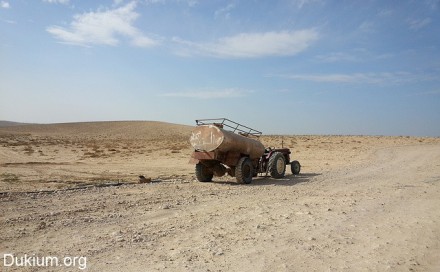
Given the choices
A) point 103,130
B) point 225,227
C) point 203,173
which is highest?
A: point 103,130

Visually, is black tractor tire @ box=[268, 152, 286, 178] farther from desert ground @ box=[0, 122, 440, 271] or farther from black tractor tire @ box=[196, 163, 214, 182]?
desert ground @ box=[0, 122, 440, 271]

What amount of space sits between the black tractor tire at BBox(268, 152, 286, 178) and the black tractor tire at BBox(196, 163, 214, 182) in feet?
8.90

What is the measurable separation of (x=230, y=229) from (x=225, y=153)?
7.65m

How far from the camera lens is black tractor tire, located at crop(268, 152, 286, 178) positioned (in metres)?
16.9

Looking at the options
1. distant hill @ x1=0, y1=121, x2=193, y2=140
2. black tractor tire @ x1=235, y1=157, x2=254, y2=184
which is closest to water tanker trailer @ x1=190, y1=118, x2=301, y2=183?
black tractor tire @ x1=235, y1=157, x2=254, y2=184

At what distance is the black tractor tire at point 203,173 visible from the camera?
15984 mm

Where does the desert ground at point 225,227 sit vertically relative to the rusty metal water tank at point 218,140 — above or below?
below

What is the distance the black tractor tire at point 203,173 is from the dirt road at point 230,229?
132 inches

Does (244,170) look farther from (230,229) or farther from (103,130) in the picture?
(103,130)

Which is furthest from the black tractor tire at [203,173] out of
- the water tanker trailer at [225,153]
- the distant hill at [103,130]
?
the distant hill at [103,130]

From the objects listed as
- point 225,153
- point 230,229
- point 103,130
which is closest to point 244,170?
point 225,153

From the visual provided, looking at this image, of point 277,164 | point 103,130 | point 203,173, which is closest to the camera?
point 203,173

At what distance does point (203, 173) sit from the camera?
16.0 metres

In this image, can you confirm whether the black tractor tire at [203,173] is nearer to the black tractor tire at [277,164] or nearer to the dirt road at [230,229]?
the black tractor tire at [277,164]
